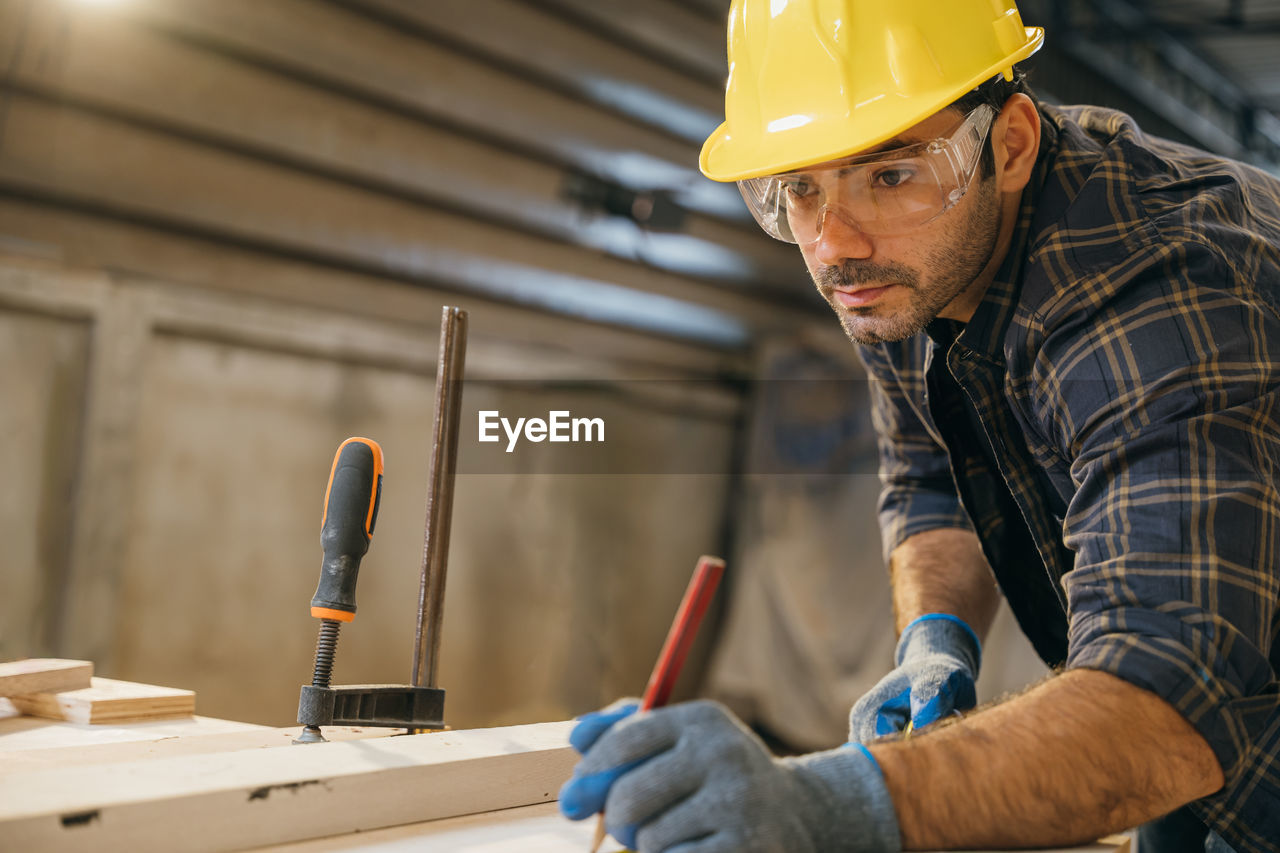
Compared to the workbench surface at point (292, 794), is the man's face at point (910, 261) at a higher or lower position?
higher

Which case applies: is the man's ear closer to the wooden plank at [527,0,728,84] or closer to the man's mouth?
the man's mouth

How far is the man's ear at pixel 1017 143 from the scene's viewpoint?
1.29 metres

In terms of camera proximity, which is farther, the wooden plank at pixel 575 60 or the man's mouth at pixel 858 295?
the wooden plank at pixel 575 60

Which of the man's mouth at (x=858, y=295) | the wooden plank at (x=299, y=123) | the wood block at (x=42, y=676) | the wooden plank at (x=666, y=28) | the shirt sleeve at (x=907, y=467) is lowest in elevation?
the wood block at (x=42, y=676)

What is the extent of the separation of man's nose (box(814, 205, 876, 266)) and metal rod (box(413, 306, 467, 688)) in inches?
19.3

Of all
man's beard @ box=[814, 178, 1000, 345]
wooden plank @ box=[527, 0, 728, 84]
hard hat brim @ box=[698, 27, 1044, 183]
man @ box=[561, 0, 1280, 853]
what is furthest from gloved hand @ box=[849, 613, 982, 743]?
wooden plank @ box=[527, 0, 728, 84]

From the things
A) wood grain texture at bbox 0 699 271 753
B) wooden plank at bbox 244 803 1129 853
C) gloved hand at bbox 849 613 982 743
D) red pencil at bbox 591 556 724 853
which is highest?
red pencil at bbox 591 556 724 853

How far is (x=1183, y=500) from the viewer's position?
36.7 inches

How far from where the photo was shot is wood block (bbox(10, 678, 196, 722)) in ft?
4.28

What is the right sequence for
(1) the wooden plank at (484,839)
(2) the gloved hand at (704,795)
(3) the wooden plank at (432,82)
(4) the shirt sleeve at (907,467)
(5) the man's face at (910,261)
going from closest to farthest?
(2) the gloved hand at (704,795) → (1) the wooden plank at (484,839) → (5) the man's face at (910,261) → (4) the shirt sleeve at (907,467) → (3) the wooden plank at (432,82)

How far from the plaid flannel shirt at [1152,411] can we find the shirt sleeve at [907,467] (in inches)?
9.6

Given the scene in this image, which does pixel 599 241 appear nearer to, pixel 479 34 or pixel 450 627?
pixel 479 34

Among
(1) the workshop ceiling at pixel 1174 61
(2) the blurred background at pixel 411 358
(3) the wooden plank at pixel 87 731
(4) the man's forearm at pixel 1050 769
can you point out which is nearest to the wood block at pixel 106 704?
(3) the wooden plank at pixel 87 731

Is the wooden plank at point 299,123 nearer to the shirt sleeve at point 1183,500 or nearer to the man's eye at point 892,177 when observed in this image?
the man's eye at point 892,177
